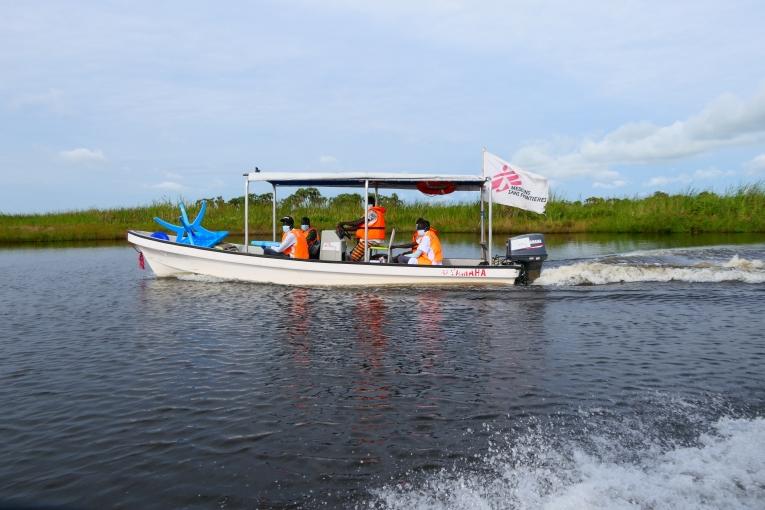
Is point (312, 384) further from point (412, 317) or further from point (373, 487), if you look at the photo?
point (412, 317)

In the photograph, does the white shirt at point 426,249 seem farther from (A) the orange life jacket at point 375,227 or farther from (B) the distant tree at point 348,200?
(B) the distant tree at point 348,200

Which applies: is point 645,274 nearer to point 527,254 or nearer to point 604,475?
point 527,254

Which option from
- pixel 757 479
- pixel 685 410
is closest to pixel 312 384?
pixel 685 410

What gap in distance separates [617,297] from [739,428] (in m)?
7.57

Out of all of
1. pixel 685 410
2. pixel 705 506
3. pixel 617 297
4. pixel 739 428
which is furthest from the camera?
pixel 617 297

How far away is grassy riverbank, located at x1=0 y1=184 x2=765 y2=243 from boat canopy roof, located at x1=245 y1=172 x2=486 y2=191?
1606 centimetres

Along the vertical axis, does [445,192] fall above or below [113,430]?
above

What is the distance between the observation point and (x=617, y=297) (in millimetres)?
13156

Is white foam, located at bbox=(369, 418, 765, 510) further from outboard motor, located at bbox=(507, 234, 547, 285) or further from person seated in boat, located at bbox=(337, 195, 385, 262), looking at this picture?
person seated in boat, located at bbox=(337, 195, 385, 262)

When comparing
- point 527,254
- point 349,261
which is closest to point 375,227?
point 349,261

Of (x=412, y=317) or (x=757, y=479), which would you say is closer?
(x=757, y=479)

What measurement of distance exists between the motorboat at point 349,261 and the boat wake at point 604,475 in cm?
880

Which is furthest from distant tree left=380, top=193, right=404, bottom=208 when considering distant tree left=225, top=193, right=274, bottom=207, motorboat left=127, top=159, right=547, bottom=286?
motorboat left=127, top=159, right=547, bottom=286

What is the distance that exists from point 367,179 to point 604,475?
10572 millimetres
